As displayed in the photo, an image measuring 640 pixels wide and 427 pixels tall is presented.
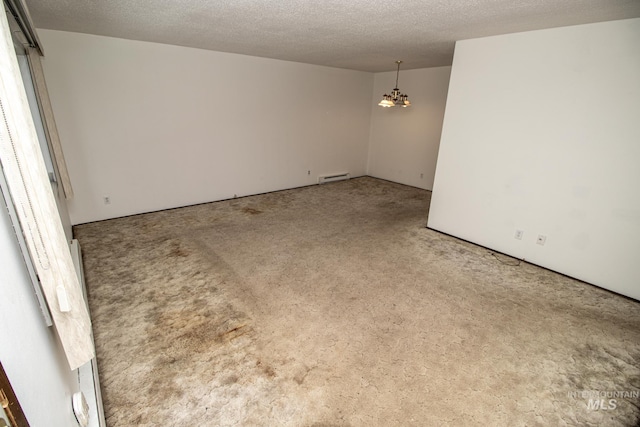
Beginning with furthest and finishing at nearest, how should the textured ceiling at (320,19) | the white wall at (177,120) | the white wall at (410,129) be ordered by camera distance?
the white wall at (410,129) → the white wall at (177,120) → the textured ceiling at (320,19)

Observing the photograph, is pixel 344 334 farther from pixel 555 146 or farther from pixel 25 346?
pixel 555 146

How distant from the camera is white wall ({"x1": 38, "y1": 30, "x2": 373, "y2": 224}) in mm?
3775

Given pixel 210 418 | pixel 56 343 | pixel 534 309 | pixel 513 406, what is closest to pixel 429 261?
pixel 534 309

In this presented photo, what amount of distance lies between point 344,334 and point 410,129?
546 centimetres

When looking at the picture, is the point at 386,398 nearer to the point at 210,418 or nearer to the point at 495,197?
the point at 210,418

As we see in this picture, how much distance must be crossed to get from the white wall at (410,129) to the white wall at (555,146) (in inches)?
95.7

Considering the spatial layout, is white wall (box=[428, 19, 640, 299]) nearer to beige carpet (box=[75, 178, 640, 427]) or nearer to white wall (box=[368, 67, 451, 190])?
beige carpet (box=[75, 178, 640, 427])

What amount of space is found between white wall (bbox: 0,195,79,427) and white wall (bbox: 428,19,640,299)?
4.14m

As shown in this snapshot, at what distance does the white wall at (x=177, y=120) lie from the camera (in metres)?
3.78

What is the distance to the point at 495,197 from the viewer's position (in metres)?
3.65

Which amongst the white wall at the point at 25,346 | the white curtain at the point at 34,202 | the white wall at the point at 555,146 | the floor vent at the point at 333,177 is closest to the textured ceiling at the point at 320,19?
the white wall at the point at 555,146

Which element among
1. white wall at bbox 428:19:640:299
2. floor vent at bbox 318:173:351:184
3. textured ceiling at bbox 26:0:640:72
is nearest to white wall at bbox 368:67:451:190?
floor vent at bbox 318:173:351:184

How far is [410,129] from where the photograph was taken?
658 cm

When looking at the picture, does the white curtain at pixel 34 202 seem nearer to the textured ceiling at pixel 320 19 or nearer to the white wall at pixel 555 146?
the textured ceiling at pixel 320 19
